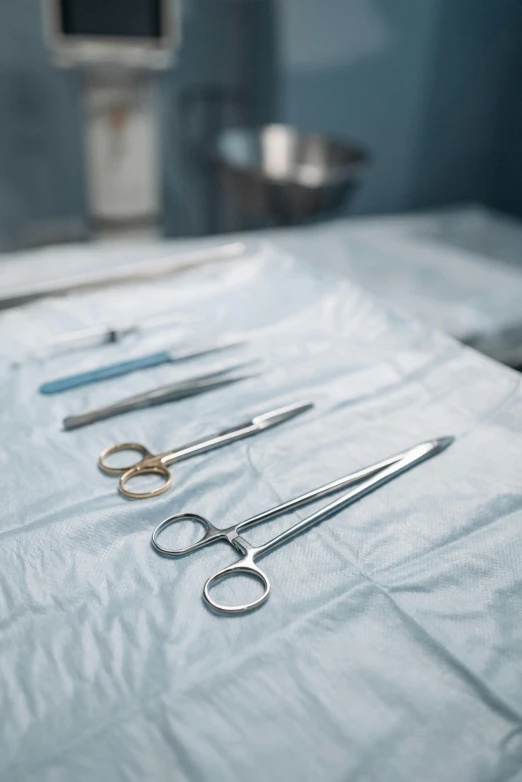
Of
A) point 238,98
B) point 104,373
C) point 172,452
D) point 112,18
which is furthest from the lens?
point 238,98

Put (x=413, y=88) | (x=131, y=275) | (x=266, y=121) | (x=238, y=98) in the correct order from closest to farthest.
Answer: (x=131, y=275) → (x=413, y=88) → (x=266, y=121) → (x=238, y=98)

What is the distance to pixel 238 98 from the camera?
2.21 metres

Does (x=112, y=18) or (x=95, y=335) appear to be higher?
(x=112, y=18)

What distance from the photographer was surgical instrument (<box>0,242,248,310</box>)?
86 centimetres

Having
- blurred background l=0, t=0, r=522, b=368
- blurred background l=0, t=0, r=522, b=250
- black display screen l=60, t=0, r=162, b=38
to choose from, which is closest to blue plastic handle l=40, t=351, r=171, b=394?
blurred background l=0, t=0, r=522, b=368

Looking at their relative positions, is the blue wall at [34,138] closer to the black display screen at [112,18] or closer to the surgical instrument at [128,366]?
the black display screen at [112,18]

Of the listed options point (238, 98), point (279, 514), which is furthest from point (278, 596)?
point (238, 98)

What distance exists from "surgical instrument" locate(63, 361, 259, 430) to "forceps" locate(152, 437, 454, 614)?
0.56ft

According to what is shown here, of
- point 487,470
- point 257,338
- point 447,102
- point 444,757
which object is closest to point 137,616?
point 444,757

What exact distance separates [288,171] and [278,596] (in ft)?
5.06

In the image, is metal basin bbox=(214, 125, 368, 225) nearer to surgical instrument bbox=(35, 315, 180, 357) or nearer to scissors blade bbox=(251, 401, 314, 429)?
surgical instrument bbox=(35, 315, 180, 357)

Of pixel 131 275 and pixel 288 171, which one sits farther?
pixel 288 171

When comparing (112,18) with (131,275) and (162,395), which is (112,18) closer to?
(131,275)

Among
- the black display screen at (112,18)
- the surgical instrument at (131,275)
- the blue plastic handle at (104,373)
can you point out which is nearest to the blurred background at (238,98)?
the black display screen at (112,18)
